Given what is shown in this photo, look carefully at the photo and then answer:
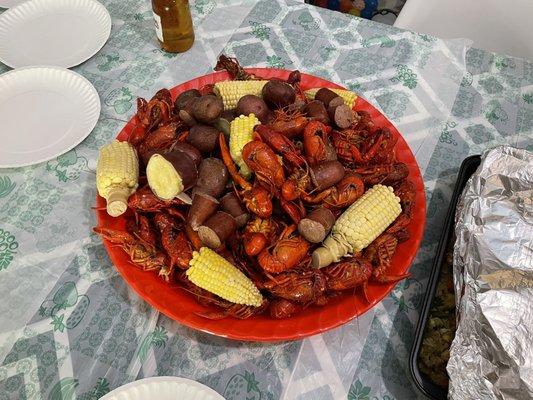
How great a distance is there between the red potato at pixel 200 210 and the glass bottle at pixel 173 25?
32.4 inches

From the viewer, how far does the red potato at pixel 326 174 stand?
1250 mm

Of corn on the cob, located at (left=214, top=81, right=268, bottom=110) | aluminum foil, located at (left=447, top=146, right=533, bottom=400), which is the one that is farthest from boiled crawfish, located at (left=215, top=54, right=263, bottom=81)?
aluminum foil, located at (left=447, top=146, right=533, bottom=400)

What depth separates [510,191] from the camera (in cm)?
123

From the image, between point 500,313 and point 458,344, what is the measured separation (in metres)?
0.12

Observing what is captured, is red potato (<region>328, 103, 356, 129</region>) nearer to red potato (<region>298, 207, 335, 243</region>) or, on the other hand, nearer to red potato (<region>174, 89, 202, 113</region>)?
red potato (<region>298, 207, 335, 243</region>)

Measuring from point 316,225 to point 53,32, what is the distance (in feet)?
4.73

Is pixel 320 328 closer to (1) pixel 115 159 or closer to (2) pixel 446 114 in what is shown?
(1) pixel 115 159

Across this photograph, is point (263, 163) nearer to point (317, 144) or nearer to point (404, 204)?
point (317, 144)

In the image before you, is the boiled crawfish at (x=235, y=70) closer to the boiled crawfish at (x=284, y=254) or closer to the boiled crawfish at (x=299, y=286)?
the boiled crawfish at (x=284, y=254)

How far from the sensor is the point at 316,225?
1164 millimetres

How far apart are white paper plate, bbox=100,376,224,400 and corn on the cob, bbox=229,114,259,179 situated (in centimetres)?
57

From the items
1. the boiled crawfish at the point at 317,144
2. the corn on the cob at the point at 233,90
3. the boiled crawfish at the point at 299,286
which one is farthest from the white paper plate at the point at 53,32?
the boiled crawfish at the point at 299,286

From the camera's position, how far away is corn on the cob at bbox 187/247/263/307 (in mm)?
1103

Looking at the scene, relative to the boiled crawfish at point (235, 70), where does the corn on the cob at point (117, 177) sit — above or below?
below
